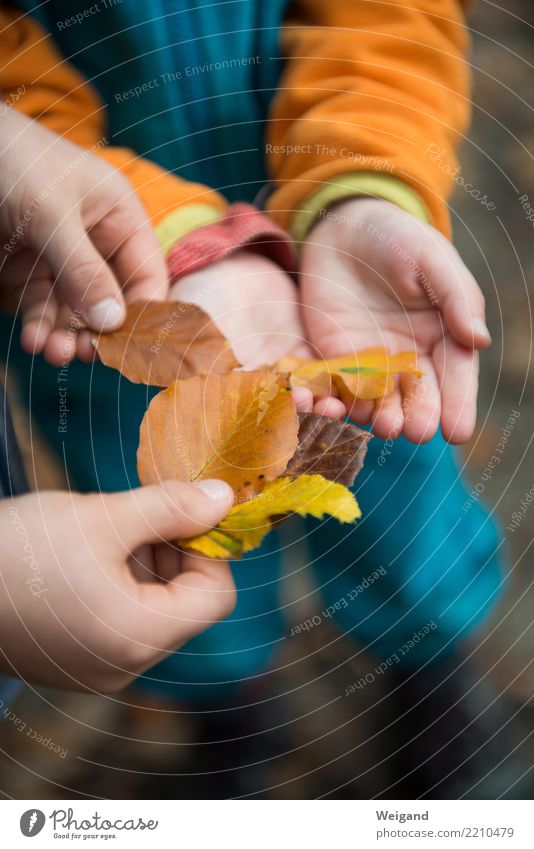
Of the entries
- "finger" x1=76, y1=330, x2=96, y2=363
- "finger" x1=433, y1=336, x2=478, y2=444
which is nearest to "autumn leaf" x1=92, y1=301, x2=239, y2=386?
"finger" x1=76, y1=330, x2=96, y2=363

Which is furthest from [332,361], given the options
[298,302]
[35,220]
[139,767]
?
[139,767]

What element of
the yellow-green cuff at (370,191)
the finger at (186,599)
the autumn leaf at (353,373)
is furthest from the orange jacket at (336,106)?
the finger at (186,599)

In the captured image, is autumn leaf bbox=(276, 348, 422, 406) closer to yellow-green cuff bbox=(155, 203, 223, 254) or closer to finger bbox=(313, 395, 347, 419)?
finger bbox=(313, 395, 347, 419)

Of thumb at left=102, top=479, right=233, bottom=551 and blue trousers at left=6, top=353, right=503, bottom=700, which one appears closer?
thumb at left=102, top=479, right=233, bottom=551

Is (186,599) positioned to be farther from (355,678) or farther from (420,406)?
(355,678)

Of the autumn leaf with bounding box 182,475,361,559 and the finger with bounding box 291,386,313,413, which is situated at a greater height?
the finger with bounding box 291,386,313,413

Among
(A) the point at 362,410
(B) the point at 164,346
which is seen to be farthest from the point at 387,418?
(B) the point at 164,346

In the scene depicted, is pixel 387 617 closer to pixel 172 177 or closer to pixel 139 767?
pixel 139 767
